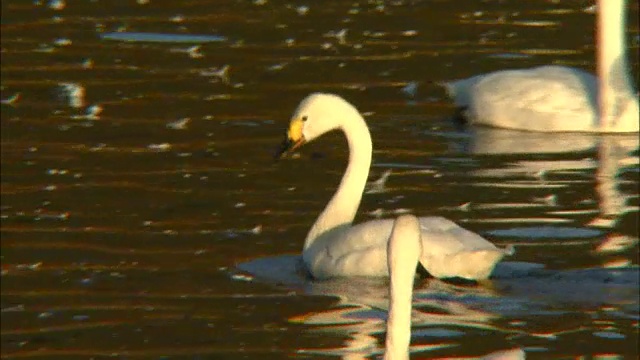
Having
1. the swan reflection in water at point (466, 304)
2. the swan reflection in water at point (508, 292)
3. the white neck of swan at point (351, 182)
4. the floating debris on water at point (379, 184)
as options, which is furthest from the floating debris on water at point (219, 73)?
the swan reflection in water at point (466, 304)

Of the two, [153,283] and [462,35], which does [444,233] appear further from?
[462,35]

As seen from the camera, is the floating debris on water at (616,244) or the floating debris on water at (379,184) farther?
the floating debris on water at (379,184)

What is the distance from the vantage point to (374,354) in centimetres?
910

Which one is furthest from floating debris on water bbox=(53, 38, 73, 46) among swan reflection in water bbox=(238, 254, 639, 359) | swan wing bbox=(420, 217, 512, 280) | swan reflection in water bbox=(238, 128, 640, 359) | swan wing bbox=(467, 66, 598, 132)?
swan wing bbox=(420, 217, 512, 280)

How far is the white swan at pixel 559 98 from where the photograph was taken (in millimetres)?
15156

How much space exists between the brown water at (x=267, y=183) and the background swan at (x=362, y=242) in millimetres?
135

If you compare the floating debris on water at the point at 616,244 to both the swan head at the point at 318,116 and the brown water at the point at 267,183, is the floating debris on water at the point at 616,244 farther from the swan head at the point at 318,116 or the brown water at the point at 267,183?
the swan head at the point at 318,116

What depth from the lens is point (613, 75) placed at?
1526 centimetres

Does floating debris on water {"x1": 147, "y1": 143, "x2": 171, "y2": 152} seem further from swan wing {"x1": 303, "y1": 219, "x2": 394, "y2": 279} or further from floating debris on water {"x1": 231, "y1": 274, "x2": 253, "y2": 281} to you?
floating debris on water {"x1": 231, "y1": 274, "x2": 253, "y2": 281}

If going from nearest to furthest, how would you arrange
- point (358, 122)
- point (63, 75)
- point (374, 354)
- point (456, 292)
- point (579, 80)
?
point (374, 354) < point (456, 292) < point (358, 122) < point (579, 80) < point (63, 75)

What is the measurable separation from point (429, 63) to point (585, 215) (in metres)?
5.28

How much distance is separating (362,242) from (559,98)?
4843 mm

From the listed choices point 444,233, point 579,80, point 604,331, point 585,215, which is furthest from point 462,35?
point 604,331

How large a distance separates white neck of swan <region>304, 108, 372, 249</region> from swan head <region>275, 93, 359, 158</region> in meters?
0.04
